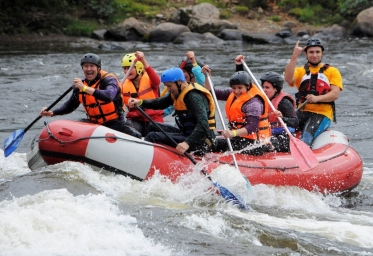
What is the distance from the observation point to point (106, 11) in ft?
93.5

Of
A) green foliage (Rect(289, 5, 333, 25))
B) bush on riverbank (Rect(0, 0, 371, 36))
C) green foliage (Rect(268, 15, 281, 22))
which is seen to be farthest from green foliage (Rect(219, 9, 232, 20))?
green foliage (Rect(289, 5, 333, 25))

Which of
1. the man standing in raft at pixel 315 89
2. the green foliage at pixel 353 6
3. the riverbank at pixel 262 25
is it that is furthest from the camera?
the green foliage at pixel 353 6

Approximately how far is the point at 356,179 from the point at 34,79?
382 inches

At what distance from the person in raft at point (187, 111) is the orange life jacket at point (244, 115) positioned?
0.29 metres

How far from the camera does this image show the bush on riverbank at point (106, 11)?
2541cm

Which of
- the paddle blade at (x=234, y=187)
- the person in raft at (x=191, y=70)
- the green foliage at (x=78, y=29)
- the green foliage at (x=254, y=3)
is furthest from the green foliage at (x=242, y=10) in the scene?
the paddle blade at (x=234, y=187)

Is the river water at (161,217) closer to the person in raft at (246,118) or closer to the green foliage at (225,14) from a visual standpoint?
the person in raft at (246,118)

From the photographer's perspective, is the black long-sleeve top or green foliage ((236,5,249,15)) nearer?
the black long-sleeve top

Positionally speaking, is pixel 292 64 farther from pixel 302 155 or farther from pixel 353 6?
pixel 353 6

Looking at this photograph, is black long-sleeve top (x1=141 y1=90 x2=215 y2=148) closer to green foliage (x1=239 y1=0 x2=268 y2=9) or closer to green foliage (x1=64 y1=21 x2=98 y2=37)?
green foliage (x1=64 y1=21 x2=98 y2=37)

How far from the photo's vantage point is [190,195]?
7.16 meters

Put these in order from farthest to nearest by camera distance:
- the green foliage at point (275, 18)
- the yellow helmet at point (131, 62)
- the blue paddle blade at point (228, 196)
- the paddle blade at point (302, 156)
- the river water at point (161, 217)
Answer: the green foliage at point (275, 18) < the yellow helmet at point (131, 62) < the paddle blade at point (302, 156) < the blue paddle blade at point (228, 196) < the river water at point (161, 217)

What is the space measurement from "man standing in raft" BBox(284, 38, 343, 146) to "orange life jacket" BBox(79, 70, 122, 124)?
7.80 ft

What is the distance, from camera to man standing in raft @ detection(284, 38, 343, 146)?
28.5 feet
